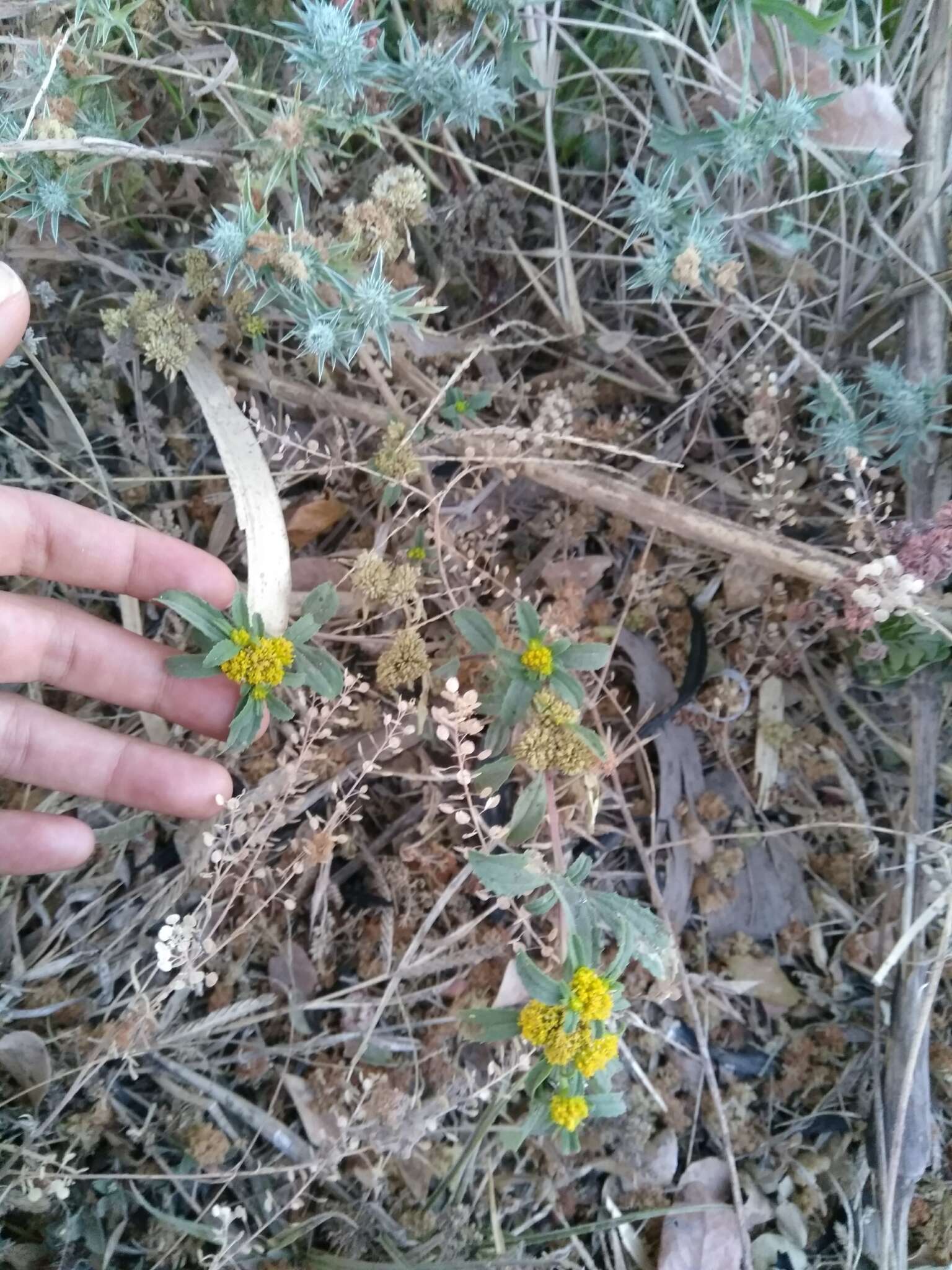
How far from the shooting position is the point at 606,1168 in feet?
5.88

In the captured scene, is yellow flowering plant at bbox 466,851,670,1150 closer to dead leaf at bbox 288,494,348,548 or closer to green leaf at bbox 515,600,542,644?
green leaf at bbox 515,600,542,644

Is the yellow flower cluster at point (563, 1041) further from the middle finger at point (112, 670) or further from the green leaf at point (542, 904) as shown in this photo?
the middle finger at point (112, 670)

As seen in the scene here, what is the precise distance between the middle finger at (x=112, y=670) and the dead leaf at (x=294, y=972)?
0.47 meters

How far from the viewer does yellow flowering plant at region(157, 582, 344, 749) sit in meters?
1.51

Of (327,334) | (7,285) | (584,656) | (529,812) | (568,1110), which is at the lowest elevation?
(568,1110)

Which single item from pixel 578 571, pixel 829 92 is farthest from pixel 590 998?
pixel 829 92

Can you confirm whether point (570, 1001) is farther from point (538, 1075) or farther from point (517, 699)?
point (517, 699)

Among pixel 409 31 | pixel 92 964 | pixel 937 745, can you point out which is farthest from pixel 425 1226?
pixel 409 31

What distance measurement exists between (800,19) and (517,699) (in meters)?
1.14

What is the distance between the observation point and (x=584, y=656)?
154 cm

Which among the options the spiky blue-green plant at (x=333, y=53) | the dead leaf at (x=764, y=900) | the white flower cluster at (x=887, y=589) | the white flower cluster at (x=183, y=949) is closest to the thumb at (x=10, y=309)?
the spiky blue-green plant at (x=333, y=53)

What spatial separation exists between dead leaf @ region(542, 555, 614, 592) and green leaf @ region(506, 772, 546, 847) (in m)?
0.50

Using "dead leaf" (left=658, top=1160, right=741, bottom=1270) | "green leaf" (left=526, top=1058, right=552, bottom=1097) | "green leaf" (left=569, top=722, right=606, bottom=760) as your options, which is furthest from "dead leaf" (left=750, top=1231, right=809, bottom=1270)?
"green leaf" (left=569, top=722, right=606, bottom=760)

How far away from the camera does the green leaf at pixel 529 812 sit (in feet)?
5.01
